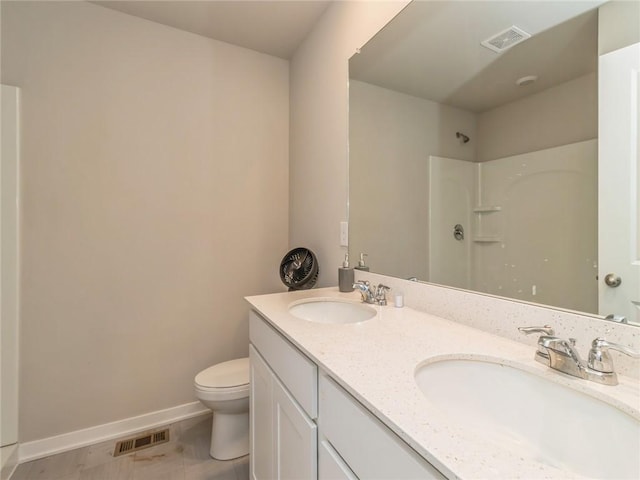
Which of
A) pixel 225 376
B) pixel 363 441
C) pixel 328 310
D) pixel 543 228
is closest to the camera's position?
pixel 363 441

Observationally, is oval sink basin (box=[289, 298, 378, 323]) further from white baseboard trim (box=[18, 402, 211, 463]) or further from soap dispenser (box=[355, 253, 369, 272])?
white baseboard trim (box=[18, 402, 211, 463])

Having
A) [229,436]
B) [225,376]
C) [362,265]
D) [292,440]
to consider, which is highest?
[362,265]

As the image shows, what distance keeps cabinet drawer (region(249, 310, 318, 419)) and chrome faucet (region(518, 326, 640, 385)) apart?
53cm

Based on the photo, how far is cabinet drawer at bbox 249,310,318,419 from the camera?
739 mm

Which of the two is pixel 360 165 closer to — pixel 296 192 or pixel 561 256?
pixel 296 192

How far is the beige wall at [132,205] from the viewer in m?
1.55

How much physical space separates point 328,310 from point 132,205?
139 cm

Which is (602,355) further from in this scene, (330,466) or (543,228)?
(330,466)

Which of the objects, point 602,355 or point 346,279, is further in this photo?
point 346,279

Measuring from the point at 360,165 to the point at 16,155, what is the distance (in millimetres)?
1821

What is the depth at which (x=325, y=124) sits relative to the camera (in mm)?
1740

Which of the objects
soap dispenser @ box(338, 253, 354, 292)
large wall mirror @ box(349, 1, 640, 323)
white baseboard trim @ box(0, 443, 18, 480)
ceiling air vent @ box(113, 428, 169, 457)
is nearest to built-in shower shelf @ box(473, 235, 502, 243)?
large wall mirror @ box(349, 1, 640, 323)

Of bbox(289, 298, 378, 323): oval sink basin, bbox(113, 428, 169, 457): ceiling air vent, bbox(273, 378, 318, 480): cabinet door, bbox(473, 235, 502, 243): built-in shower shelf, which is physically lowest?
bbox(113, 428, 169, 457): ceiling air vent

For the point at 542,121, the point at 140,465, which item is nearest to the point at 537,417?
the point at 542,121
